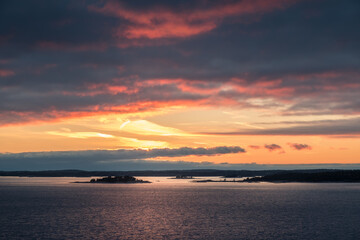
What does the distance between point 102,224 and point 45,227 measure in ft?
29.3

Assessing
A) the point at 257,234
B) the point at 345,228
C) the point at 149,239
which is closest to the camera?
the point at 149,239

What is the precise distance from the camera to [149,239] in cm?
5181

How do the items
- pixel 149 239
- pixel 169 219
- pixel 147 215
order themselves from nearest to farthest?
pixel 149 239 → pixel 169 219 → pixel 147 215

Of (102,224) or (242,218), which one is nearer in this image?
Result: (102,224)

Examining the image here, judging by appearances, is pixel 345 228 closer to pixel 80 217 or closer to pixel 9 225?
pixel 80 217

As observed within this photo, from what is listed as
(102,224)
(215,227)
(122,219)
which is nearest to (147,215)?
(122,219)

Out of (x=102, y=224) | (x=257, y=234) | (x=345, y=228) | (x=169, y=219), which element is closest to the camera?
(x=257, y=234)

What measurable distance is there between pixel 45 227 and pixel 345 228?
146 ft

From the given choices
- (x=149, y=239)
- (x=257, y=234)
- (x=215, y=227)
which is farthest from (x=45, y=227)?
(x=257, y=234)

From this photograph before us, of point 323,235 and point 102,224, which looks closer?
point 323,235

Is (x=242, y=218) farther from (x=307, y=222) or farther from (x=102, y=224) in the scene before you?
(x=102, y=224)

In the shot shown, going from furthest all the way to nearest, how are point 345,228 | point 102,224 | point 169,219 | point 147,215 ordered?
1. point 147,215
2. point 169,219
3. point 102,224
4. point 345,228

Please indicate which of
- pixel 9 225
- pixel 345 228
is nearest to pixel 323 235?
pixel 345 228

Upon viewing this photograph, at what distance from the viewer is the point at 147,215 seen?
80438mm
